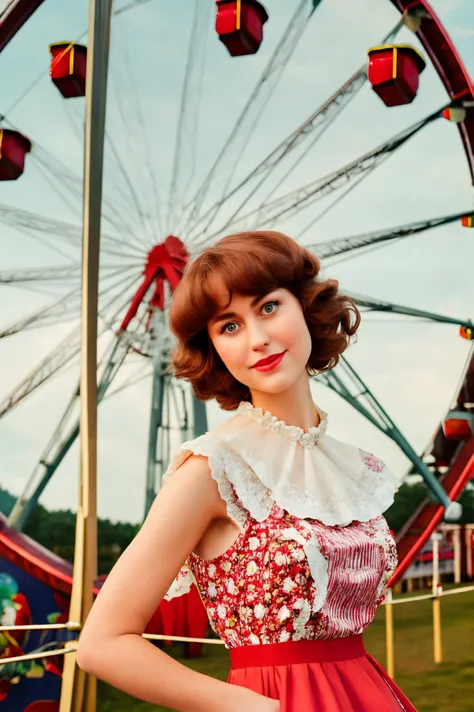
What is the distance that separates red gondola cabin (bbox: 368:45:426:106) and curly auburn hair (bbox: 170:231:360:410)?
7.70ft

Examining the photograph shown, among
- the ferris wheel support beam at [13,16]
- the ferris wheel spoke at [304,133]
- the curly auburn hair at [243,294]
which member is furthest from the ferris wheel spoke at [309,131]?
the curly auburn hair at [243,294]

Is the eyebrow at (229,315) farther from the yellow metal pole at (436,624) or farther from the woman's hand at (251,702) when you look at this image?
the yellow metal pole at (436,624)

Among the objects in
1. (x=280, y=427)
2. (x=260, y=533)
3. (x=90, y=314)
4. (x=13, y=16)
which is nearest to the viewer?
(x=260, y=533)

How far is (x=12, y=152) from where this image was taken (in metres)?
3.84

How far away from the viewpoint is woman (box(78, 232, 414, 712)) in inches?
37.8

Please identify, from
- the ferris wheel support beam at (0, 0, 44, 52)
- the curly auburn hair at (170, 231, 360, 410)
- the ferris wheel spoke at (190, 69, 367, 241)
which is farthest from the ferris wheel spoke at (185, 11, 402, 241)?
the curly auburn hair at (170, 231, 360, 410)

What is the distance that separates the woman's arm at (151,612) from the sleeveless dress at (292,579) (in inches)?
1.4

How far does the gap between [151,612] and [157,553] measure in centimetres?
6

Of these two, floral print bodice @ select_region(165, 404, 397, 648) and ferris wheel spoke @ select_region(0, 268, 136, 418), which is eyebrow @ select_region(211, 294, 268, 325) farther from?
ferris wheel spoke @ select_region(0, 268, 136, 418)

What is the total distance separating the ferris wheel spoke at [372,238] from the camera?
3.74m

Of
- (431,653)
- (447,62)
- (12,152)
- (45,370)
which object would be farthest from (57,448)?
(447,62)

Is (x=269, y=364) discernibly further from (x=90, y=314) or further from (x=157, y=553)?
(x=90, y=314)

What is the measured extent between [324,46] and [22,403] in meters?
2.13

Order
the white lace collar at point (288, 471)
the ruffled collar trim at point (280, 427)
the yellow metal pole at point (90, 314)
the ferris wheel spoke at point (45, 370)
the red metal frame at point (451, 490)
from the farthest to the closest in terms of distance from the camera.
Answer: the ferris wheel spoke at point (45, 370), the red metal frame at point (451, 490), the yellow metal pole at point (90, 314), the ruffled collar trim at point (280, 427), the white lace collar at point (288, 471)
